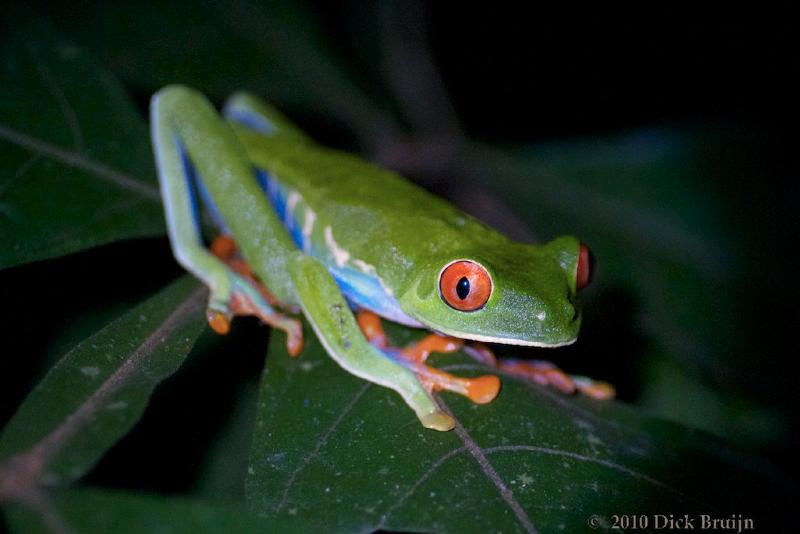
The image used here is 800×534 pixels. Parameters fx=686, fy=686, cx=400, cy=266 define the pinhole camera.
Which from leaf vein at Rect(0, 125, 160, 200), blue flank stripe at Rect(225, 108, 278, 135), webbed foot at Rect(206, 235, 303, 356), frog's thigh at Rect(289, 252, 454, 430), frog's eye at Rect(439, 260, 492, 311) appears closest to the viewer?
frog's thigh at Rect(289, 252, 454, 430)

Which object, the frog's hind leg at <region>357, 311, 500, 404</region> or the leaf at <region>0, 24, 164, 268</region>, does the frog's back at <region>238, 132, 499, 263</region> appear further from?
the leaf at <region>0, 24, 164, 268</region>

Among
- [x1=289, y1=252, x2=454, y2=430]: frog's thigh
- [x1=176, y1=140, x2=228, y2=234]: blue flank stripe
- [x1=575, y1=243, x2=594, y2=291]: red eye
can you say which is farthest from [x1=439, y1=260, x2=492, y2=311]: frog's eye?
[x1=176, y1=140, x2=228, y2=234]: blue flank stripe

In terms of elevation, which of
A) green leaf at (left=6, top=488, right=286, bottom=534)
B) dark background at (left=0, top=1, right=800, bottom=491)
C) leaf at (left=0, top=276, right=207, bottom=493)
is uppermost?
green leaf at (left=6, top=488, right=286, bottom=534)

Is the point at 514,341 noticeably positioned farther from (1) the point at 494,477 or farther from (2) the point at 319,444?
(2) the point at 319,444

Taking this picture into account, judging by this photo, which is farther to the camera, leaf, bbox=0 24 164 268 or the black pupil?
leaf, bbox=0 24 164 268

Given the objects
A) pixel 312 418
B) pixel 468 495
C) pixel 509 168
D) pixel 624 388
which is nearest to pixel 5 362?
pixel 312 418

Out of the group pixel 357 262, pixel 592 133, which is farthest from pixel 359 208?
pixel 592 133

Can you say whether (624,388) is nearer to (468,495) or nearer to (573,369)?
(573,369)
